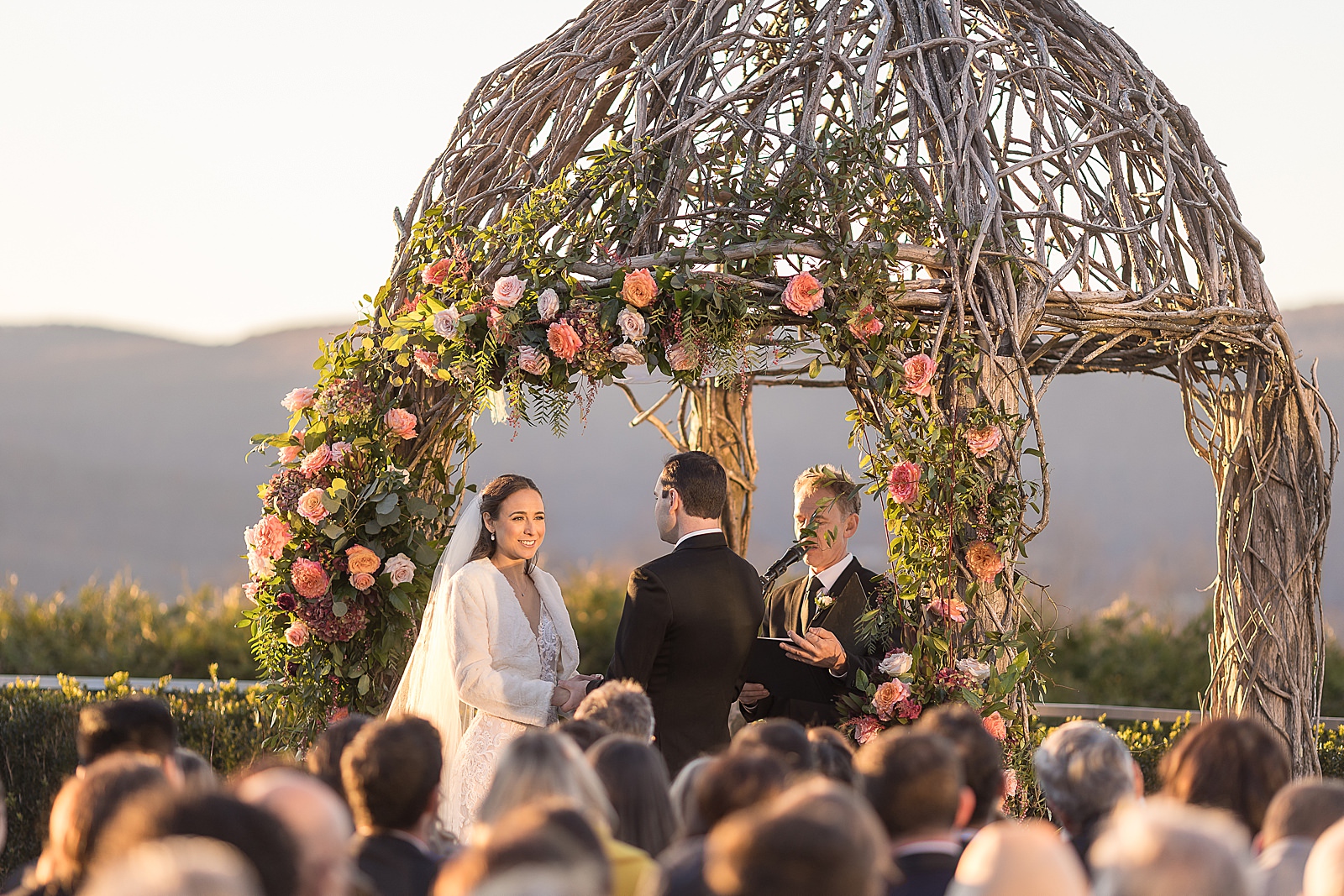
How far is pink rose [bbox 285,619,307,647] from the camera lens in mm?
5543

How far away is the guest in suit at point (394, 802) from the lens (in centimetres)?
276

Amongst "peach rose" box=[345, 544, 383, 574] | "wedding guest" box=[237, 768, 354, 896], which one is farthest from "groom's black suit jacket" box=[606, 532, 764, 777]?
"wedding guest" box=[237, 768, 354, 896]

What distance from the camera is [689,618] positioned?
475 centimetres

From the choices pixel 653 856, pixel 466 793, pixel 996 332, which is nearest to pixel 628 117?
pixel 996 332

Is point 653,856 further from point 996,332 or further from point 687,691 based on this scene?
point 996,332

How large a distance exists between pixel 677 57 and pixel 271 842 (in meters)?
4.13

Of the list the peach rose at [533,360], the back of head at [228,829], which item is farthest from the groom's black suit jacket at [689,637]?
the back of head at [228,829]

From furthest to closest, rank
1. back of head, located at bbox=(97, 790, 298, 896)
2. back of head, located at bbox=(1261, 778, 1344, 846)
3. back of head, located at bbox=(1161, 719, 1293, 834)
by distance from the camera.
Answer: back of head, located at bbox=(1161, 719, 1293, 834) < back of head, located at bbox=(1261, 778, 1344, 846) < back of head, located at bbox=(97, 790, 298, 896)

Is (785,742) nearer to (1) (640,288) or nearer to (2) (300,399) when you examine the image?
(1) (640,288)

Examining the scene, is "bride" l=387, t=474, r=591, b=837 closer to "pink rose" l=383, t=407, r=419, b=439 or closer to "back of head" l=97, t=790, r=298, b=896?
"pink rose" l=383, t=407, r=419, b=439

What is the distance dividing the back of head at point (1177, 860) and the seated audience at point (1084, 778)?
41.6 inches

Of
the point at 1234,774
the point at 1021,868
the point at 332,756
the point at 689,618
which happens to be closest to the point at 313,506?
the point at 689,618

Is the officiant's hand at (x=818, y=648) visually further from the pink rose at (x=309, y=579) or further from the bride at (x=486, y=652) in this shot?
the pink rose at (x=309, y=579)

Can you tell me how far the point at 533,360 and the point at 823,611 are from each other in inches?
66.8
